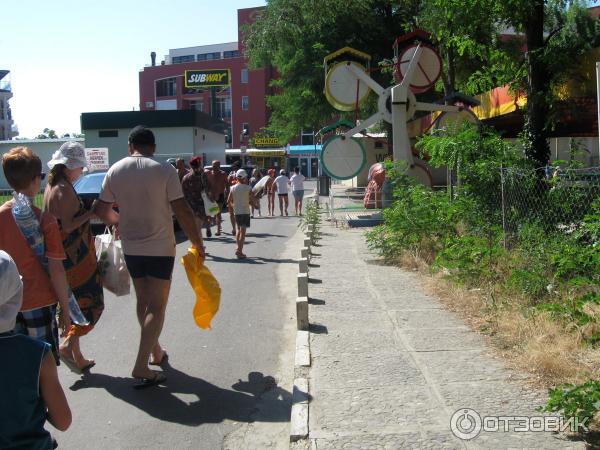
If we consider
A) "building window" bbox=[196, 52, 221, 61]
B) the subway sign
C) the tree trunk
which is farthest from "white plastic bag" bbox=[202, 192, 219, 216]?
"building window" bbox=[196, 52, 221, 61]

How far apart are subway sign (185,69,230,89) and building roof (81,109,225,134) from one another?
3309 cm

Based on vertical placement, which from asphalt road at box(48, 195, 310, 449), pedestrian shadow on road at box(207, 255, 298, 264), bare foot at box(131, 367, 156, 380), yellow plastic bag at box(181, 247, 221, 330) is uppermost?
yellow plastic bag at box(181, 247, 221, 330)

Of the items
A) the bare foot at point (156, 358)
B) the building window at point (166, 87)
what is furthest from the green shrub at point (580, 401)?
the building window at point (166, 87)

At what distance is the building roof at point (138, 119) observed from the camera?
132 feet

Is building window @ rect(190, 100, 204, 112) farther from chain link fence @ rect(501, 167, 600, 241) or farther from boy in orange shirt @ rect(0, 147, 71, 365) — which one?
boy in orange shirt @ rect(0, 147, 71, 365)

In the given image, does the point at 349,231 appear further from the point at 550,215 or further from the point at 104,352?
the point at 104,352

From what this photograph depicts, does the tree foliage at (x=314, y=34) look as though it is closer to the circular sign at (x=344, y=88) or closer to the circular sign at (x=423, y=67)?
the circular sign at (x=423, y=67)

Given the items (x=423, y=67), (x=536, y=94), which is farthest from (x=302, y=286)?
(x=423, y=67)

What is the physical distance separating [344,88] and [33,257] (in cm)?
1281

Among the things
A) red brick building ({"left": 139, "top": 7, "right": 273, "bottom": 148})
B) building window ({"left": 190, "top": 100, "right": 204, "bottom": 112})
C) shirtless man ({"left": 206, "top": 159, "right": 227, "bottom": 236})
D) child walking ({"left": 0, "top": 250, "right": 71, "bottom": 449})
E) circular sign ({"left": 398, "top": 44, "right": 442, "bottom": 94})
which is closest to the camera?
child walking ({"left": 0, "top": 250, "right": 71, "bottom": 449})

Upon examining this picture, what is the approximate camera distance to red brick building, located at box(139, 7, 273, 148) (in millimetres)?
74312

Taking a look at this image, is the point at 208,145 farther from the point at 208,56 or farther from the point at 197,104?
the point at 208,56

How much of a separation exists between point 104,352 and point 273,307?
8.23 feet

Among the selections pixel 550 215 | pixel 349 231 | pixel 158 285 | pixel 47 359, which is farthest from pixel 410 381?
pixel 349 231
